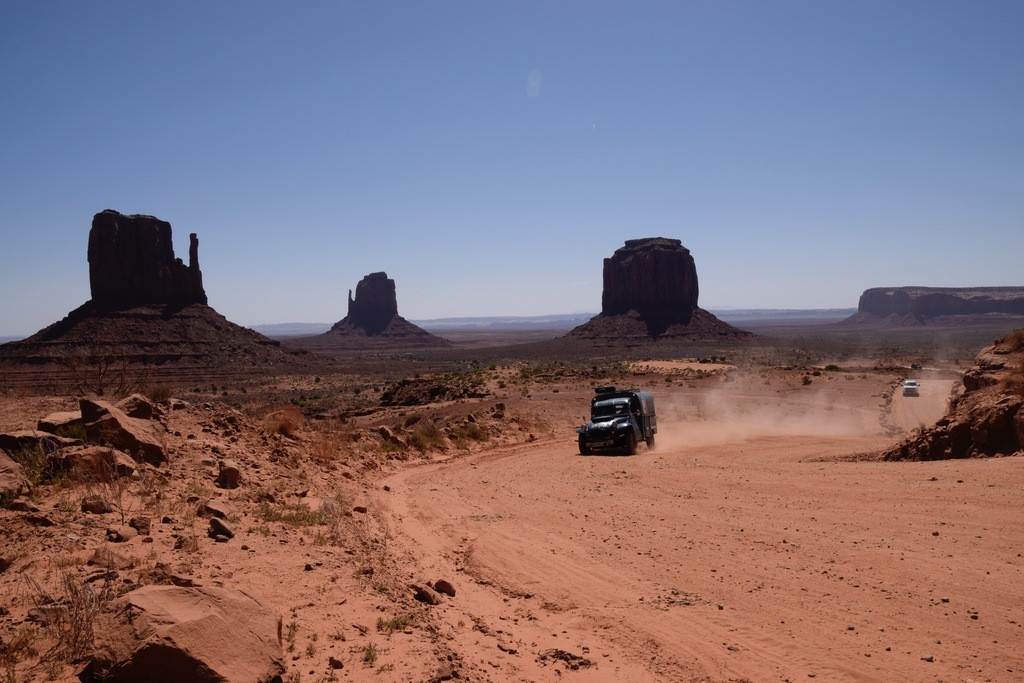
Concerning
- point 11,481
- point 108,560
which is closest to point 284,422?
point 11,481

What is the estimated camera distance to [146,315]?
9300cm

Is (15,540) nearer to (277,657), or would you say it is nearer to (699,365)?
(277,657)

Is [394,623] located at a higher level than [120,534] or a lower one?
lower

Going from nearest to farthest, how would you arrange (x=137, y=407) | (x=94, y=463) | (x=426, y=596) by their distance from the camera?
(x=426, y=596), (x=94, y=463), (x=137, y=407)

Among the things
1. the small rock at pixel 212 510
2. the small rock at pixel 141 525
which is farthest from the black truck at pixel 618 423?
the small rock at pixel 141 525

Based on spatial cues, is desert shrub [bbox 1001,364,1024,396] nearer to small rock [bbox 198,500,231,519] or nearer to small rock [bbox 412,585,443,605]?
small rock [bbox 412,585,443,605]

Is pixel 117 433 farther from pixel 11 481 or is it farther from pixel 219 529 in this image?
pixel 219 529

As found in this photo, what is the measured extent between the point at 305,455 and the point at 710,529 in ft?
32.6

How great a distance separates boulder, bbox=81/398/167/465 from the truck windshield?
636 inches

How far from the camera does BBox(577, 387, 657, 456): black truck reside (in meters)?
22.8

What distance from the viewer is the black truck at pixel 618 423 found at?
2278 centimetres

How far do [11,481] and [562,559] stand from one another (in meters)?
7.94

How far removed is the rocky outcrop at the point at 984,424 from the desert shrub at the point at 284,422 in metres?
17.1

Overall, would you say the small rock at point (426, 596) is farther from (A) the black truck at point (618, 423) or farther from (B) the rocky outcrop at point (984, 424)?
(A) the black truck at point (618, 423)
